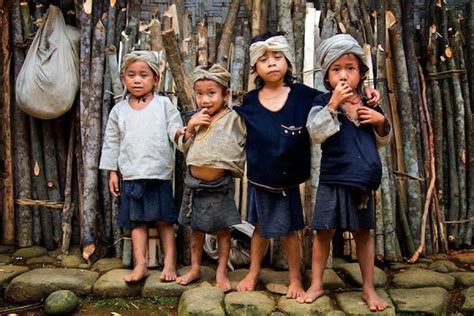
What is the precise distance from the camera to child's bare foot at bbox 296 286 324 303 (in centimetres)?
289

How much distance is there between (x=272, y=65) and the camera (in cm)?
298

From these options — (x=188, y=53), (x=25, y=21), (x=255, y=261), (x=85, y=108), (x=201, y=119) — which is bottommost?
(x=255, y=261)

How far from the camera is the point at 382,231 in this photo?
3729mm

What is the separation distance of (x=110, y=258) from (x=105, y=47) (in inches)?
62.5

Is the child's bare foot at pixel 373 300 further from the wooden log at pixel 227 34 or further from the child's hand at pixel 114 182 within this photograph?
the wooden log at pixel 227 34

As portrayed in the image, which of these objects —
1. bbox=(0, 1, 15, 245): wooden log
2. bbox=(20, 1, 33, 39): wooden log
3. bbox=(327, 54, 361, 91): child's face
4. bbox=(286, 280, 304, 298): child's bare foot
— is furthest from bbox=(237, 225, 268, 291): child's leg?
bbox=(20, 1, 33, 39): wooden log

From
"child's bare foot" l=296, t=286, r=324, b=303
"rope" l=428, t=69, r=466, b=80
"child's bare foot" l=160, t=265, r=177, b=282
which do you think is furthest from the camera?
"rope" l=428, t=69, r=466, b=80

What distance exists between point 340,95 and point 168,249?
1546 mm

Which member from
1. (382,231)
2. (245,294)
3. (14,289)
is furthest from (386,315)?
(14,289)

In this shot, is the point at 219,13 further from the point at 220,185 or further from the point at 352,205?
the point at 352,205

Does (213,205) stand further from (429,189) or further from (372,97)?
(429,189)

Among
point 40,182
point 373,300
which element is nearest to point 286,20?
point 373,300

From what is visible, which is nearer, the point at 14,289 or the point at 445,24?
the point at 14,289

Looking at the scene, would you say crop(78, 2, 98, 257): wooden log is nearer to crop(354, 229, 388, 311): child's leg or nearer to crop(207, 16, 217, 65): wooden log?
crop(207, 16, 217, 65): wooden log
